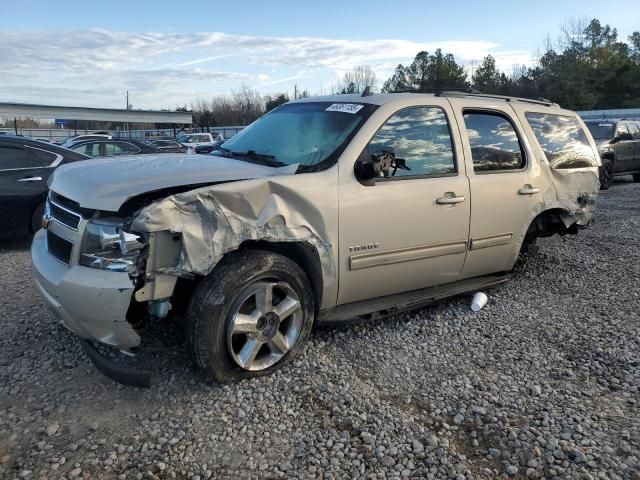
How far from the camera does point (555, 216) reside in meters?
5.29

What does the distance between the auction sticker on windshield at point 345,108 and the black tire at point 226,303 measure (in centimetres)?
135

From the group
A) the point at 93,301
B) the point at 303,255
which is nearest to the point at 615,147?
the point at 303,255

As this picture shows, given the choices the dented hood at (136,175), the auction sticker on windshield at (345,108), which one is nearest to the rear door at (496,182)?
the auction sticker on windshield at (345,108)

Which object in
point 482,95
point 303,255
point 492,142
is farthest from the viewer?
point 482,95

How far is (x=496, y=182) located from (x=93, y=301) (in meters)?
3.27

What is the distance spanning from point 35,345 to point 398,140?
10.2 feet

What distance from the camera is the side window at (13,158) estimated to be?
6844 mm

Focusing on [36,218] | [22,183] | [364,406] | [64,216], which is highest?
[64,216]

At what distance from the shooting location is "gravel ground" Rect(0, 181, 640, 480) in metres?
2.64

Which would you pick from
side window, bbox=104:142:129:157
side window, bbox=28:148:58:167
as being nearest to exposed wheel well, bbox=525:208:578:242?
side window, bbox=28:148:58:167

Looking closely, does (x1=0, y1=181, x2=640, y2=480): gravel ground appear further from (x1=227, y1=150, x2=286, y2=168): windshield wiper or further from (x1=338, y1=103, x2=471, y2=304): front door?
(x1=227, y1=150, x2=286, y2=168): windshield wiper

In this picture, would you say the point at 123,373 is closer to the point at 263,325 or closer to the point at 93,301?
the point at 93,301

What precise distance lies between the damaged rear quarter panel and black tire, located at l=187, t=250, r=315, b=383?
12 cm

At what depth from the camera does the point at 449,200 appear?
4.10 metres
